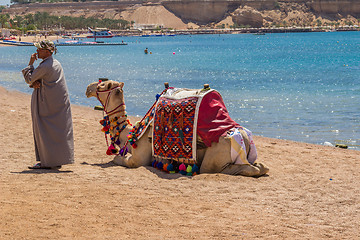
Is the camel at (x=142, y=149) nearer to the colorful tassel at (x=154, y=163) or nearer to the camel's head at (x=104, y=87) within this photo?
the camel's head at (x=104, y=87)

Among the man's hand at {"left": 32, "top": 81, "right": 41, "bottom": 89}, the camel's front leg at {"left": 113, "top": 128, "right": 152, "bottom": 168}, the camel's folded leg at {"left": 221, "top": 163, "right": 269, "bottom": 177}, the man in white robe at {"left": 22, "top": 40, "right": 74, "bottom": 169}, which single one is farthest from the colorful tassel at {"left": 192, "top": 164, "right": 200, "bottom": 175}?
the man's hand at {"left": 32, "top": 81, "right": 41, "bottom": 89}

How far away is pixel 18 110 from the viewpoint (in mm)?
15820

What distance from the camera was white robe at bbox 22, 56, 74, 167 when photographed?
796 cm

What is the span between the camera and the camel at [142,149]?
777cm

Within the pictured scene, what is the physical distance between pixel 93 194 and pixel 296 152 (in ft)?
16.0

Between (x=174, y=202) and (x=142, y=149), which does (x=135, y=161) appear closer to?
(x=142, y=149)

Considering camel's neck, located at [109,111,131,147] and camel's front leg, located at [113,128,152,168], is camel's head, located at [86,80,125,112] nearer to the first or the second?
camel's neck, located at [109,111,131,147]

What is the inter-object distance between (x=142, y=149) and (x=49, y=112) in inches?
57.9

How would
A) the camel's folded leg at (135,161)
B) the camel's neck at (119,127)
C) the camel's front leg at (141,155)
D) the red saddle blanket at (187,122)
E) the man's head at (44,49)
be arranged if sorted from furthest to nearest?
1. the camel's neck at (119,127)
2. the camel's folded leg at (135,161)
3. the camel's front leg at (141,155)
4. the man's head at (44,49)
5. the red saddle blanket at (187,122)

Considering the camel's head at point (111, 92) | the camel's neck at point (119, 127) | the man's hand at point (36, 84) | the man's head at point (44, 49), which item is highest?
the man's head at point (44, 49)

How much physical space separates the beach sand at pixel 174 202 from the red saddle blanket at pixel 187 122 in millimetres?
395

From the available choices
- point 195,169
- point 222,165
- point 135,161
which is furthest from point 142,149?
A: point 222,165

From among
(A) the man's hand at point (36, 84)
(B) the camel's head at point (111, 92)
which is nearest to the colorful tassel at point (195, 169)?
(B) the camel's head at point (111, 92)

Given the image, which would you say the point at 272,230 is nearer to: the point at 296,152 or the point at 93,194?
the point at 93,194
